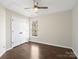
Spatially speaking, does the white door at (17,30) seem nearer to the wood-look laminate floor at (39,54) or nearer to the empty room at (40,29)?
the empty room at (40,29)

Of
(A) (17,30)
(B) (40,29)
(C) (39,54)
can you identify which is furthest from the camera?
(B) (40,29)

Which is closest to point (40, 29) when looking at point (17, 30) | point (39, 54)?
point (17, 30)

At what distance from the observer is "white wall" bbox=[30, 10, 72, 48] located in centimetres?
437

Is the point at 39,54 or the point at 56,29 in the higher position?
the point at 56,29

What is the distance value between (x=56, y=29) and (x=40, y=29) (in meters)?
1.54

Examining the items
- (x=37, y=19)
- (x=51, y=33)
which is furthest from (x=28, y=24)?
(x=51, y=33)

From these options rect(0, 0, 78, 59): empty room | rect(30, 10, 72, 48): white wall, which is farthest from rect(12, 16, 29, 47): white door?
rect(30, 10, 72, 48): white wall

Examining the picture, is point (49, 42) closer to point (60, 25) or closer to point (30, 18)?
point (60, 25)

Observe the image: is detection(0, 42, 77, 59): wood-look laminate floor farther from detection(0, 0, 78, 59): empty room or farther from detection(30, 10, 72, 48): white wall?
detection(30, 10, 72, 48): white wall

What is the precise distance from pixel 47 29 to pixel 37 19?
1.39 metres

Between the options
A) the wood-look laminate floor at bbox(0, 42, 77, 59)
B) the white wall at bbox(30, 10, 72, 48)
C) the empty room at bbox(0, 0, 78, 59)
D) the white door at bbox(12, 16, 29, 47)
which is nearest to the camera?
the wood-look laminate floor at bbox(0, 42, 77, 59)

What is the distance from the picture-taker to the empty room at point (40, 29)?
3326mm

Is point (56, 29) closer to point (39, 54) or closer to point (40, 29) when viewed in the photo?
point (40, 29)

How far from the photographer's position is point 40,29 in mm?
6039
